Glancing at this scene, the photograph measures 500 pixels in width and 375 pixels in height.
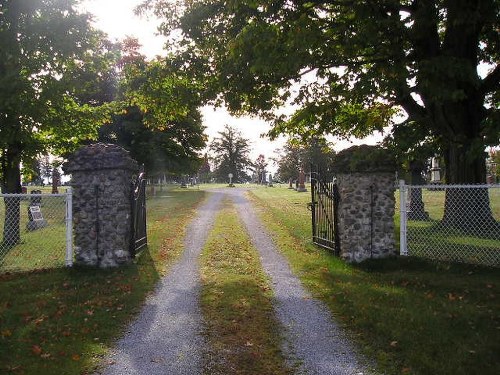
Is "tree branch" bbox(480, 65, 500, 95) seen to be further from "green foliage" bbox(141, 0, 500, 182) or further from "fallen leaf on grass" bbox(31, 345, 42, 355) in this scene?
"fallen leaf on grass" bbox(31, 345, 42, 355)

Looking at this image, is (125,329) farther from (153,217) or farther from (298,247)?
(153,217)

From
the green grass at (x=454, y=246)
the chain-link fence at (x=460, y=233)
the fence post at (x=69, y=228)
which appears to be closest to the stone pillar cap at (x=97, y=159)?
the fence post at (x=69, y=228)

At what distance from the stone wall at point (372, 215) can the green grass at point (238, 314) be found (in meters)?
2.40

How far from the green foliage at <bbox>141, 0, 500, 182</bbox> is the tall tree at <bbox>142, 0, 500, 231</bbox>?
0.03 metres

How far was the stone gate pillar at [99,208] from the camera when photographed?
32.4 feet

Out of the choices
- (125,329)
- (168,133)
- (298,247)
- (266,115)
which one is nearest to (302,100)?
(266,115)

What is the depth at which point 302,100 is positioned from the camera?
49.6ft

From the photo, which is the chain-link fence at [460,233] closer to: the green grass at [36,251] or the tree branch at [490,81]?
the tree branch at [490,81]

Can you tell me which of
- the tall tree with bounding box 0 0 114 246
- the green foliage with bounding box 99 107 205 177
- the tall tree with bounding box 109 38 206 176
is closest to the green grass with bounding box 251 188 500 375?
the tall tree with bounding box 0 0 114 246

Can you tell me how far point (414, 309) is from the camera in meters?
6.93

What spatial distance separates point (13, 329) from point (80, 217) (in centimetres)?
371

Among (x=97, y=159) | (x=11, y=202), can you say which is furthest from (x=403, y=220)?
(x=11, y=202)

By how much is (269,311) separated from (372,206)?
13.7ft

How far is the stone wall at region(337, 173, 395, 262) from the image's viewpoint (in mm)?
10148
